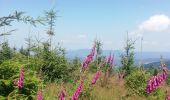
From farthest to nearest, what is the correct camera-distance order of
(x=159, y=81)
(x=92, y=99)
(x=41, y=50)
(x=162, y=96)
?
(x=41, y=50) < (x=162, y=96) < (x=92, y=99) < (x=159, y=81)

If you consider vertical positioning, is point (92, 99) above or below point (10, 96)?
below

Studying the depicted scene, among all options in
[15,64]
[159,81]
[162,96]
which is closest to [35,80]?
[15,64]

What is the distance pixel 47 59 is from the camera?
54.6ft

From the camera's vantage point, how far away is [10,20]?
8.25 meters

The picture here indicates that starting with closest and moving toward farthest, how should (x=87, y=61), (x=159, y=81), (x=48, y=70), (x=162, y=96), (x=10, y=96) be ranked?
(x=159, y=81), (x=87, y=61), (x=10, y=96), (x=162, y=96), (x=48, y=70)

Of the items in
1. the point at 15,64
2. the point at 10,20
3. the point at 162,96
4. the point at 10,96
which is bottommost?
the point at 162,96

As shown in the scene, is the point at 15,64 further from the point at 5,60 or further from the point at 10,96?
the point at 10,96

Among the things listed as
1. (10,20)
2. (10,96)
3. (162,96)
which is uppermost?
(10,20)

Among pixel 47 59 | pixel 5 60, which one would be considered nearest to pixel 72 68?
pixel 47 59

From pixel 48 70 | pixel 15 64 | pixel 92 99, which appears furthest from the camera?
pixel 48 70

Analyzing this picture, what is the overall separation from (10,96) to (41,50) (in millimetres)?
9833

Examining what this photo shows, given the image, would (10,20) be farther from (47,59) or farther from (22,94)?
(47,59)

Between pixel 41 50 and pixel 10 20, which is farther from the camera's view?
pixel 41 50

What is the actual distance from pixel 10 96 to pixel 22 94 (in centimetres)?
28
